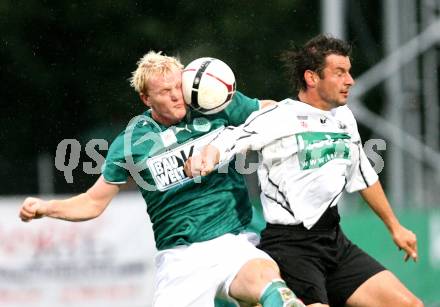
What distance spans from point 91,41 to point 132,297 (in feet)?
24.5

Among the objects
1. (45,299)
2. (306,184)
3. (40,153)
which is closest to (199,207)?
(306,184)

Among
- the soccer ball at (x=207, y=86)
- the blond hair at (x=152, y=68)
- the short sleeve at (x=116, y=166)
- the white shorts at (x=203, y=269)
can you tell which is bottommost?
the white shorts at (x=203, y=269)

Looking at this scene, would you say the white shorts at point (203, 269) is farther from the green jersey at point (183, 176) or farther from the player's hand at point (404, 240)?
the player's hand at point (404, 240)

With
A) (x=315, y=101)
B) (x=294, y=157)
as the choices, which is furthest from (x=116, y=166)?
(x=315, y=101)

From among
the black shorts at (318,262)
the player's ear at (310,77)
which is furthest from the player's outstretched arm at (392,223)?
the player's ear at (310,77)

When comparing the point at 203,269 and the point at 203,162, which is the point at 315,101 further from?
the point at 203,269

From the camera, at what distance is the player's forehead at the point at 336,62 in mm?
6258

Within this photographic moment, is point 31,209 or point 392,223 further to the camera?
point 392,223

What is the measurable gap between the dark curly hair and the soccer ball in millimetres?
426

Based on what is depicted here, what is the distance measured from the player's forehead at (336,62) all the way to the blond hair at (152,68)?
2.60 ft

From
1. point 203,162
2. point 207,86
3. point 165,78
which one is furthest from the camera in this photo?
point 165,78

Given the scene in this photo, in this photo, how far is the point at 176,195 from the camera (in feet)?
20.9

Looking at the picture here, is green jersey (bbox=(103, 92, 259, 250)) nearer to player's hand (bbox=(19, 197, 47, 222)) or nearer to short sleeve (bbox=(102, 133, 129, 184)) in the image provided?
short sleeve (bbox=(102, 133, 129, 184))

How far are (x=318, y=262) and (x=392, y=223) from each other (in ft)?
1.91
